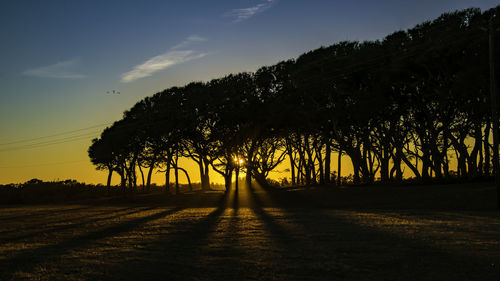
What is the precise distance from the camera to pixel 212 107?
2002 inches

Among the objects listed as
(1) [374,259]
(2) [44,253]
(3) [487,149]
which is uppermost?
(3) [487,149]

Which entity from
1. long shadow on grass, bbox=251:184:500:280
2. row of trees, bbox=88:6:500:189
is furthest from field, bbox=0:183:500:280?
row of trees, bbox=88:6:500:189

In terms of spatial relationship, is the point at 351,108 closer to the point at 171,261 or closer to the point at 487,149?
the point at 487,149

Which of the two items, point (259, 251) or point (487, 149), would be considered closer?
point (259, 251)

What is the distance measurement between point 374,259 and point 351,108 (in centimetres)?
3131

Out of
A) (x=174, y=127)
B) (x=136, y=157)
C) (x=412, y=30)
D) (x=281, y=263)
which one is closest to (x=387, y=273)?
(x=281, y=263)

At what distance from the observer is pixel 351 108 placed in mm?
40875

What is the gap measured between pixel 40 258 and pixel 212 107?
3975 centimetres

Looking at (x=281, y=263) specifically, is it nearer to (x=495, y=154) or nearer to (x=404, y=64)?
(x=495, y=154)

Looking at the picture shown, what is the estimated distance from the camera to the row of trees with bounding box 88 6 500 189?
115 feet

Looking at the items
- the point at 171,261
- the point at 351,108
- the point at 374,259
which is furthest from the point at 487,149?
the point at 171,261

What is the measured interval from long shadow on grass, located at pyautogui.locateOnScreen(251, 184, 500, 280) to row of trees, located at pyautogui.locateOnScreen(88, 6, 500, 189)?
23013 millimetres

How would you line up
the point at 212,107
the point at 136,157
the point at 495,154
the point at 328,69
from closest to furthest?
the point at 495,154 → the point at 328,69 → the point at 212,107 → the point at 136,157

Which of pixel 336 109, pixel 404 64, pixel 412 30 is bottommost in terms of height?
pixel 336 109
